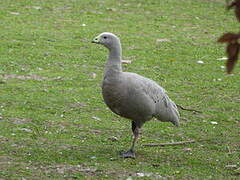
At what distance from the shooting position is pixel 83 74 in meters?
9.87

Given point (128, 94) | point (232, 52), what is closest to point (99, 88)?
point (128, 94)

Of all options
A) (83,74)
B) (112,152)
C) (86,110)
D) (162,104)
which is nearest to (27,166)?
(112,152)

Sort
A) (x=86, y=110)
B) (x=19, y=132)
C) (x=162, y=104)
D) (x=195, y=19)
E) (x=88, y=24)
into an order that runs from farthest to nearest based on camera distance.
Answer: (x=195, y=19) < (x=88, y=24) < (x=86, y=110) < (x=19, y=132) < (x=162, y=104)

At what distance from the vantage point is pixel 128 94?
6160mm

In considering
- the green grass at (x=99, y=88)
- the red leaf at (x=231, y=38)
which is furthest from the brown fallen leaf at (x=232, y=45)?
the green grass at (x=99, y=88)

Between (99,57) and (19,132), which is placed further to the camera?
(99,57)

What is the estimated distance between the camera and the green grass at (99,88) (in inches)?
248

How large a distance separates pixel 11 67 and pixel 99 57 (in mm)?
1646

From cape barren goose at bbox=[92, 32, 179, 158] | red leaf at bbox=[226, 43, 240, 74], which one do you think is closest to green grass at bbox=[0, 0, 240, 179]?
cape barren goose at bbox=[92, 32, 179, 158]

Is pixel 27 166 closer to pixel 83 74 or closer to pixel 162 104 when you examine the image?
pixel 162 104

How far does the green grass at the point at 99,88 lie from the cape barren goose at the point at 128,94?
1.50 ft

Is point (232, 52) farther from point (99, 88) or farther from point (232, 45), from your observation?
point (99, 88)

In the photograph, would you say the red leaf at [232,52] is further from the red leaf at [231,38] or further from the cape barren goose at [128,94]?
the cape barren goose at [128,94]

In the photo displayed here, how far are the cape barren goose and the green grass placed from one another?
1.50 ft
